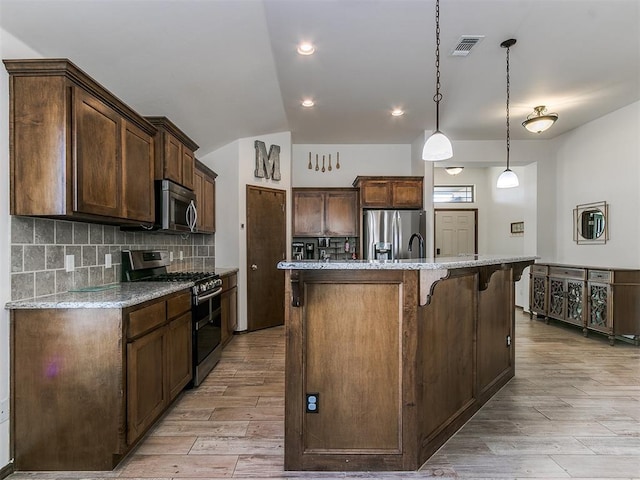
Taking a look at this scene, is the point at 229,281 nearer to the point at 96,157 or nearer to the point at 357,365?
the point at 96,157

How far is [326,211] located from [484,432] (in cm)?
407

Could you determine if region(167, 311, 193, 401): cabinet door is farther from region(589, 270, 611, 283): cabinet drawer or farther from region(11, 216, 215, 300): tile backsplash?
region(589, 270, 611, 283): cabinet drawer

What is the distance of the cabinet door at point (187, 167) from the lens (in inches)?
133

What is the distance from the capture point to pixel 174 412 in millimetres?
2674

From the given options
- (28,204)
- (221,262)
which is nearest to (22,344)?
(28,204)

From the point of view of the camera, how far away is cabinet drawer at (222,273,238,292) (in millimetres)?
4110

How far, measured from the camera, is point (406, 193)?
18.5 ft

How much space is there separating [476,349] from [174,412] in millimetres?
2287

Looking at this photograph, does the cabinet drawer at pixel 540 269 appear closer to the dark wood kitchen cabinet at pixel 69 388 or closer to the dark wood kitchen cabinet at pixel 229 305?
the dark wood kitchen cabinet at pixel 229 305

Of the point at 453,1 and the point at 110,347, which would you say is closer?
the point at 110,347

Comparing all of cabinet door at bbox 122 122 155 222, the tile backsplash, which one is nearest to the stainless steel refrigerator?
the tile backsplash

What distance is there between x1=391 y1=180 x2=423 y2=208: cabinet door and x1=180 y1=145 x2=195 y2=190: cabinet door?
318cm

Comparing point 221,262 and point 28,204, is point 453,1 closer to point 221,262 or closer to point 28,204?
point 28,204

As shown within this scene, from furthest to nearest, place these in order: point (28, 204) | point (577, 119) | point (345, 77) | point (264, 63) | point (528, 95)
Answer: point (577, 119)
point (528, 95)
point (345, 77)
point (264, 63)
point (28, 204)
